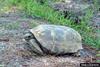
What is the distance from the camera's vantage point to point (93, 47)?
5.48 meters

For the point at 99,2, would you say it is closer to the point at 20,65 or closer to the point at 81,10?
the point at 81,10

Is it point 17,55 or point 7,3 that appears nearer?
point 17,55

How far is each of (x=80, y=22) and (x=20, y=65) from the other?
9.76ft

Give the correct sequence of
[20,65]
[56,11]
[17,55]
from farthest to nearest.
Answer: [56,11], [17,55], [20,65]

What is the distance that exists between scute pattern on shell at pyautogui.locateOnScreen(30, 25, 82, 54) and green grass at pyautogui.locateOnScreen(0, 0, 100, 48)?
927mm

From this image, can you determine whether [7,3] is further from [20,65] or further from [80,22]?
[20,65]

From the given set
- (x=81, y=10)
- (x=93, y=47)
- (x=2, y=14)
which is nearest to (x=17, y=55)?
(x=93, y=47)

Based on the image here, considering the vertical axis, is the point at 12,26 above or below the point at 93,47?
above

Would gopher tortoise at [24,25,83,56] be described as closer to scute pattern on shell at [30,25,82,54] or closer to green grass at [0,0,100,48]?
scute pattern on shell at [30,25,82,54]

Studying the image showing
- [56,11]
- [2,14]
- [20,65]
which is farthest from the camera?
[56,11]

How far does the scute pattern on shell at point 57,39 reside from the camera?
4.61m

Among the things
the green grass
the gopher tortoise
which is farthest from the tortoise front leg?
the green grass

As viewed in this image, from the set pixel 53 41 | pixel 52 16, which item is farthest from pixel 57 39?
pixel 52 16

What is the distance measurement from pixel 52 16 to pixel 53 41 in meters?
2.21
